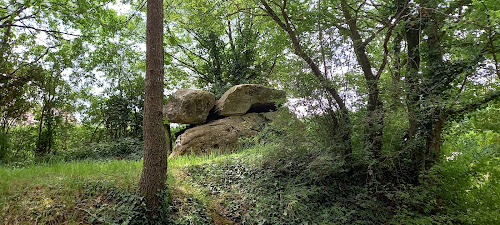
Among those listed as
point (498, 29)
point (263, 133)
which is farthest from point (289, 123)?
point (498, 29)

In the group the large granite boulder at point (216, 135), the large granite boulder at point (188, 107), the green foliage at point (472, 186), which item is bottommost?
the green foliage at point (472, 186)

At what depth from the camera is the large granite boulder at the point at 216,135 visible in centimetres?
735

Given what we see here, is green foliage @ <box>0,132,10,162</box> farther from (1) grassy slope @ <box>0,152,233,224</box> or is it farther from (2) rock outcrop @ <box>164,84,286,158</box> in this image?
(2) rock outcrop @ <box>164,84,286,158</box>

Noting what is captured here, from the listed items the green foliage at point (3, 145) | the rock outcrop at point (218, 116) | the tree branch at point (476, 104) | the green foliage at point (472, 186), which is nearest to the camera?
the green foliage at point (472, 186)

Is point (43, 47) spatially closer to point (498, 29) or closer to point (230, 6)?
point (230, 6)

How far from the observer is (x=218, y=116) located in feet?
28.1

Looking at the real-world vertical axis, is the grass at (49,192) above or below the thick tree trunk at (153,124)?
below

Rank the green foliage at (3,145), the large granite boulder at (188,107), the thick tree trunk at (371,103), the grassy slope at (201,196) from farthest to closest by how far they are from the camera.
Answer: the large granite boulder at (188,107) → the green foliage at (3,145) → the thick tree trunk at (371,103) → the grassy slope at (201,196)

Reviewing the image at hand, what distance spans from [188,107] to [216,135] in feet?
3.88

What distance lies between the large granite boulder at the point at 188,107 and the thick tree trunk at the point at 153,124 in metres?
3.81

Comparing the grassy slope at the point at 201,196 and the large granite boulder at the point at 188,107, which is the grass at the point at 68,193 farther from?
the large granite boulder at the point at 188,107

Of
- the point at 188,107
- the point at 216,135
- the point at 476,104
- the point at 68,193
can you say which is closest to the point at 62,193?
the point at 68,193

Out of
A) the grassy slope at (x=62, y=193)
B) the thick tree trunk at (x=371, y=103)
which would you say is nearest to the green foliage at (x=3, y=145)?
the grassy slope at (x=62, y=193)

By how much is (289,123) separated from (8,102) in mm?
7396
